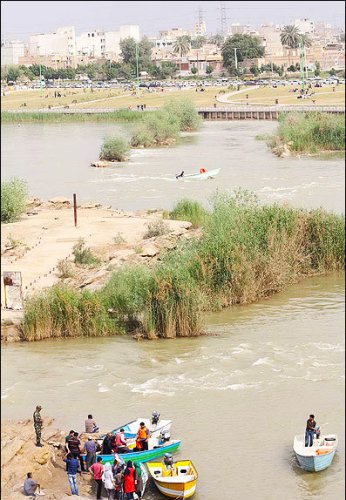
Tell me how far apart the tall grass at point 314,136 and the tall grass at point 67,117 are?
67.3ft

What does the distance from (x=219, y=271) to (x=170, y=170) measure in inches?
926

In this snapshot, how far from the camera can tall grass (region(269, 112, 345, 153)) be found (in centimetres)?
4725

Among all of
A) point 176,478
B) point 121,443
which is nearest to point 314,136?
point 121,443

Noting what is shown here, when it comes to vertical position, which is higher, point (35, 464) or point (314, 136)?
point (314, 136)

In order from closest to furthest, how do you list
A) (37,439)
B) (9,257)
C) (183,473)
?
(183,473), (37,439), (9,257)

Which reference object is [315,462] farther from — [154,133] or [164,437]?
[154,133]

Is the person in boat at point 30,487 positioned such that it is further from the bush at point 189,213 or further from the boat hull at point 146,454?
the bush at point 189,213

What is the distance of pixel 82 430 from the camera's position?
1437 centimetres

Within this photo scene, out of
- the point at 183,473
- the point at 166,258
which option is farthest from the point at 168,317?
the point at 183,473

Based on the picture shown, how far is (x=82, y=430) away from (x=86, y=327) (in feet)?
14.9

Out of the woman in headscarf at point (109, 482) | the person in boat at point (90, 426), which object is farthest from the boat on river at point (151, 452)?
the person in boat at point (90, 426)

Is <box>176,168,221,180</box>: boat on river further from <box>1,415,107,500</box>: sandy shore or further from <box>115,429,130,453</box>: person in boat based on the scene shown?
<box>115,429,130,453</box>: person in boat

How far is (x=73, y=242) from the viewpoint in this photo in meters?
26.0

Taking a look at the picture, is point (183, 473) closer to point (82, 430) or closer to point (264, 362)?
point (82, 430)
